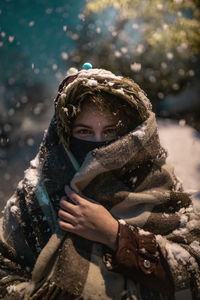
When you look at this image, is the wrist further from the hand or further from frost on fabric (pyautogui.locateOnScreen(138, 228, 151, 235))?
frost on fabric (pyautogui.locateOnScreen(138, 228, 151, 235))

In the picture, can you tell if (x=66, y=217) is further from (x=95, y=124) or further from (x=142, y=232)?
(x=95, y=124)

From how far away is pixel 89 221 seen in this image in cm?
152

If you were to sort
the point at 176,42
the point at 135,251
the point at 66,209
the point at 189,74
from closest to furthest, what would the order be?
the point at 135,251 → the point at 66,209 → the point at 176,42 → the point at 189,74

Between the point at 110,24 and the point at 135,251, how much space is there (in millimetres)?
6150

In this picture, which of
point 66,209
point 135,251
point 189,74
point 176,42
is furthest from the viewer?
point 189,74

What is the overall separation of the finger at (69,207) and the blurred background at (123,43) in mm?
3776

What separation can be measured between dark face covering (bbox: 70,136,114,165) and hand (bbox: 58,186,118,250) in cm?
29

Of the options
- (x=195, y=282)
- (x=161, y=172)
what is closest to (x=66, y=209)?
(x=161, y=172)

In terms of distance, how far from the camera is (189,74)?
6.27 meters

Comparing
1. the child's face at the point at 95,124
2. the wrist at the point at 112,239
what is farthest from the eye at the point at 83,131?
the wrist at the point at 112,239

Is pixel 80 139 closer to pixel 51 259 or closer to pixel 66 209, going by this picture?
pixel 66 209

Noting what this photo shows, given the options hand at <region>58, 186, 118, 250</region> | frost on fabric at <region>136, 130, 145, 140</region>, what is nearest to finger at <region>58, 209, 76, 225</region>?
hand at <region>58, 186, 118, 250</region>

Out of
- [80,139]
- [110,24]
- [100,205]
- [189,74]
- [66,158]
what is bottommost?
[189,74]

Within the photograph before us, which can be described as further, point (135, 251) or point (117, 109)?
point (117, 109)
